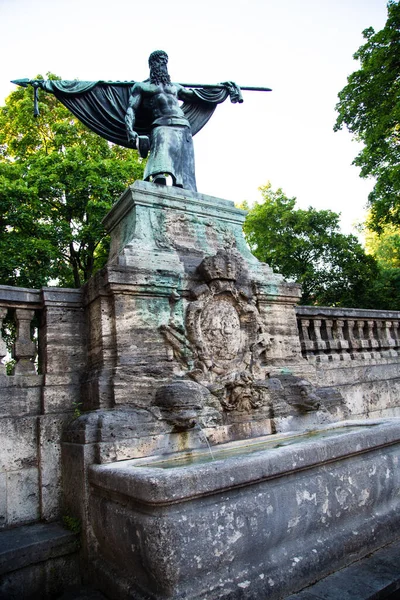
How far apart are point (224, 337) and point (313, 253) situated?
15.4 meters

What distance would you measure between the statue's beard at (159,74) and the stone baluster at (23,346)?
3792 millimetres

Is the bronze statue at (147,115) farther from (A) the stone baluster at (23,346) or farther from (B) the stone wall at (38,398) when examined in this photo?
(A) the stone baluster at (23,346)

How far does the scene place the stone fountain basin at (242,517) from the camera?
2494 millimetres

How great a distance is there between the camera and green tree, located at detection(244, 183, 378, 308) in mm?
17875

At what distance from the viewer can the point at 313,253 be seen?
63.2ft

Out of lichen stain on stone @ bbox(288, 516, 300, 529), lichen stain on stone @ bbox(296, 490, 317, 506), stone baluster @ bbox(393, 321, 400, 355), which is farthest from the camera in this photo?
stone baluster @ bbox(393, 321, 400, 355)

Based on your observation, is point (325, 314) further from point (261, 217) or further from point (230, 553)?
point (261, 217)

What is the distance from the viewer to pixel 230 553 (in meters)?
2.63

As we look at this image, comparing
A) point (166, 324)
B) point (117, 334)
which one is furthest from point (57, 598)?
point (166, 324)

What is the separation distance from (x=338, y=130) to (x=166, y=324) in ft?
38.6

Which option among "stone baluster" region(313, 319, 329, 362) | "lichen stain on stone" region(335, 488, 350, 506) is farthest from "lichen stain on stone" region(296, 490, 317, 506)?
"stone baluster" region(313, 319, 329, 362)

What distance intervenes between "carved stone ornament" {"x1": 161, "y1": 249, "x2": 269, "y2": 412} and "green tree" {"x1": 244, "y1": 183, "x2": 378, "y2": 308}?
538 inches

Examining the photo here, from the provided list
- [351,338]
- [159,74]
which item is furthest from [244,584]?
[159,74]

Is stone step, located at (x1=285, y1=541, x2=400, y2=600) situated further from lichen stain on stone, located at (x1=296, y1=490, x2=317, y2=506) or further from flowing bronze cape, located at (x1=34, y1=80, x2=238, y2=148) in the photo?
flowing bronze cape, located at (x1=34, y1=80, x2=238, y2=148)
